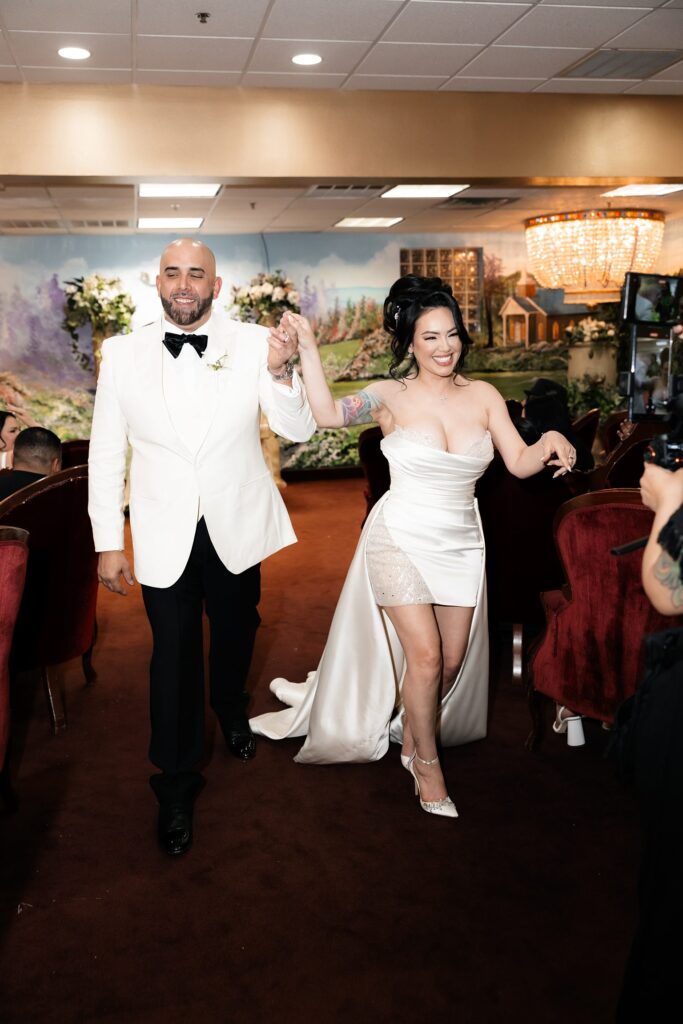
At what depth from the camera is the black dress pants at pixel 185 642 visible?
3.11 m

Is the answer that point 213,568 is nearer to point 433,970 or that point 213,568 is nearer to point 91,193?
point 433,970

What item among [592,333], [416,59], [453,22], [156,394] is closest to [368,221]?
[592,333]

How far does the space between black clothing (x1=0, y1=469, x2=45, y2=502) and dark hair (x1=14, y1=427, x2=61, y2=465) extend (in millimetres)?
115

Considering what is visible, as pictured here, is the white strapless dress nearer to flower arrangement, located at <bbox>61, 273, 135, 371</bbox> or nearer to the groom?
the groom

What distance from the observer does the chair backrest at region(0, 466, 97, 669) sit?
369 cm

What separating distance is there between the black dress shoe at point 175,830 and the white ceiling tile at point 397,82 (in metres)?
5.09

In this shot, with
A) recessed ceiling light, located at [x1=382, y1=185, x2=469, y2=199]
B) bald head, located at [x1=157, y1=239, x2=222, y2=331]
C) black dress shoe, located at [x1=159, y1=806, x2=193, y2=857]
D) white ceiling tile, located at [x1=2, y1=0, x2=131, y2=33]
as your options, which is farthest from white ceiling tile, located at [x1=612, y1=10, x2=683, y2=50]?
black dress shoe, located at [x1=159, y1=806, x2=193, y2=857]

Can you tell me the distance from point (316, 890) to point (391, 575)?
1.04m

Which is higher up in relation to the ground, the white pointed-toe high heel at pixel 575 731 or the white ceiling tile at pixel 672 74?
the white ceiling tile at pixel 672 74

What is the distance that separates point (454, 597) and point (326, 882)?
1.04 meters

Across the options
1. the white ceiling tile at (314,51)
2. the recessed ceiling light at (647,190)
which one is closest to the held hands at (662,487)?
the white ceiling tile at (314,51)

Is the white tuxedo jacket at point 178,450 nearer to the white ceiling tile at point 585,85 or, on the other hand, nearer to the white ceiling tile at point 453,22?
the white ceiling tile at point 453,22

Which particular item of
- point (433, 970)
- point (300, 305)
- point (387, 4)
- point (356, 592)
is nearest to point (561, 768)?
point (356, 592)

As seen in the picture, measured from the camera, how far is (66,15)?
4867mm
